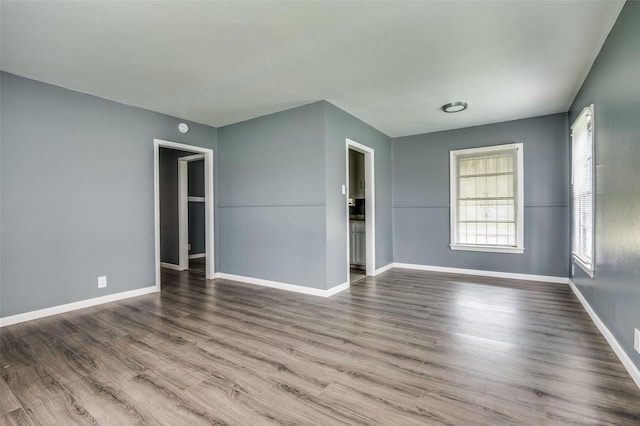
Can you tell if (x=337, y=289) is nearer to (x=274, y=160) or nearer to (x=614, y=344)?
(x=274, y=160)

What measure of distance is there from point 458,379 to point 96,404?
220cm

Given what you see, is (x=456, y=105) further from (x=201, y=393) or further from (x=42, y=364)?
(x=42, y=364)

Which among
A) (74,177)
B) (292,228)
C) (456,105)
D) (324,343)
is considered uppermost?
(456,105)

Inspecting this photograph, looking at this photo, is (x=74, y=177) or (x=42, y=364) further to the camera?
(x=74, y=177)

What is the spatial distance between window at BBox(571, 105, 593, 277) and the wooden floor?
64 cm

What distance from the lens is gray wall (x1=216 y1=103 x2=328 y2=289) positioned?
4.03 m

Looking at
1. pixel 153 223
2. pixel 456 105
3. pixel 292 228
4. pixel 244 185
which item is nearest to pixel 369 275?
pixel 292 228

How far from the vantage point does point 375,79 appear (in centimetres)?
328

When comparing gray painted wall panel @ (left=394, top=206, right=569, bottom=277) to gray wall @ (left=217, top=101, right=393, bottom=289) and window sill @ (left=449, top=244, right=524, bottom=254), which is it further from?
gray wall @ (left=217, top=101, right=393, bottom=289)

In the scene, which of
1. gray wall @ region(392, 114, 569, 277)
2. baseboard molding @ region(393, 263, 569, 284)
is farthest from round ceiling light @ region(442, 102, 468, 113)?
baseboard molding @ region(393, 263, 569, 284)

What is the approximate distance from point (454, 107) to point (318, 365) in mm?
3674

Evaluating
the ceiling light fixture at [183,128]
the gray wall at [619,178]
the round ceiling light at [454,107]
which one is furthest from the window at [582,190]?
the ceiling light fixture at [183,128]

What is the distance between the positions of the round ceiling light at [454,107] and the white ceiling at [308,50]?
5.3 inches

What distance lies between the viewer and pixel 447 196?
17.8 feet
